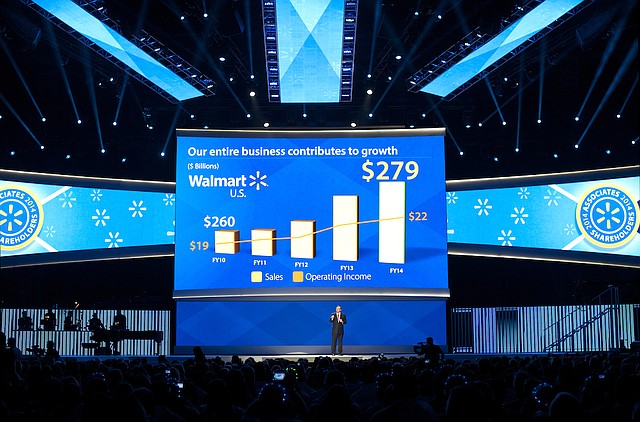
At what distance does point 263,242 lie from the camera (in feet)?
68.9

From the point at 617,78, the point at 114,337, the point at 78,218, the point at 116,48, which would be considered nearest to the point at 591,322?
the point at 617,78

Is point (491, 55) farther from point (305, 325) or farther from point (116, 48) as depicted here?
point (116, 48)

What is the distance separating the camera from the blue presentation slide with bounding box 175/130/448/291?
69.1ft

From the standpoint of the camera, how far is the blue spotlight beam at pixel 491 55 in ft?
54.3

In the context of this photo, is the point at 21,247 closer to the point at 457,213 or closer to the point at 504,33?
the point at 457,213

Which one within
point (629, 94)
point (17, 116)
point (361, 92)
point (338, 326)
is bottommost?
point (338, 326)

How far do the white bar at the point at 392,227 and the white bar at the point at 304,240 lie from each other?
1.71 m

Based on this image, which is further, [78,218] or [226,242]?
[78,218]

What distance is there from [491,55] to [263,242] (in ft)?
23.8

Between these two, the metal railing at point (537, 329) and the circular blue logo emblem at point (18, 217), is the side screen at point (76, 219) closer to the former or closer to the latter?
the circular blue logo emblem at point (18, 217)

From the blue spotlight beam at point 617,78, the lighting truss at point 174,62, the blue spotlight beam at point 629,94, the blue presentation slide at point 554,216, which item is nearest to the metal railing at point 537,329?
the blue presentation slide at point 554,216

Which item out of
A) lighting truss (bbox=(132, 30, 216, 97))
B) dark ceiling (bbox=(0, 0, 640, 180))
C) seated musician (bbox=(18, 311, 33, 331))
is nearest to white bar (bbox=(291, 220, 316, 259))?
dark ceiling (bbox=(0, 0, 640, 180))

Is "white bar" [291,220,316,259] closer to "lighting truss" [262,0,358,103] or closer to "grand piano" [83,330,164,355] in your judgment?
"lighting truss" [262,0,358,103]

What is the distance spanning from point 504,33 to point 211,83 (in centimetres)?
735
